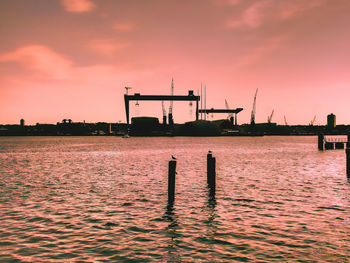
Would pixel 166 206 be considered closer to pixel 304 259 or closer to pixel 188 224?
pixel 188 224

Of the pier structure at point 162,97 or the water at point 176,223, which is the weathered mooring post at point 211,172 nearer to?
the water at point 176,223

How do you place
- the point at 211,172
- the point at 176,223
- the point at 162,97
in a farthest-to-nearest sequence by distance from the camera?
the point at 162,97 < the point at 211,172 < the point at 176,223

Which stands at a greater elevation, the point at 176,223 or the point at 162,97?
the point at 162,97

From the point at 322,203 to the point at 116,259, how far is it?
36.0 feet

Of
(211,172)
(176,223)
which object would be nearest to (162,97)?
(211,172)

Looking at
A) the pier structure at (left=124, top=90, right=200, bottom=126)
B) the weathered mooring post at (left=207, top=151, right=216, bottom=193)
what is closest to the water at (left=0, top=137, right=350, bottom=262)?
the weathered mooring post at (left=207, top=151, right=216, bottom=193)

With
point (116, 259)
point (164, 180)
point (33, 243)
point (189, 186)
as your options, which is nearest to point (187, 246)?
point (116, 259)

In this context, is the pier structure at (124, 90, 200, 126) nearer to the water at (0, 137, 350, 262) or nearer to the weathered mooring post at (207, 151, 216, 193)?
the water at (0, 137, 350, 262)

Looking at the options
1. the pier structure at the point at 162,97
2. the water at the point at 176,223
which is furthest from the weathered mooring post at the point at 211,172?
the pier structure at the point at 162,97

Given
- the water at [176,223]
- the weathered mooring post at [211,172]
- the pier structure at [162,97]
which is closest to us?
the water at [176,223]

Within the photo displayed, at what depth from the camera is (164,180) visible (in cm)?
2414

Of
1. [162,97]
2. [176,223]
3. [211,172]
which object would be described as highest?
[162,97]

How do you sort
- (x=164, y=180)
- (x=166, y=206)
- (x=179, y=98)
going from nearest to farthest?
(x=166, y=206), (x=164, y=180), (x=179, y=98)

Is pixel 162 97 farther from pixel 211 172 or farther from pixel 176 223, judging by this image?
pixel 176 223
